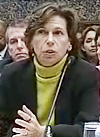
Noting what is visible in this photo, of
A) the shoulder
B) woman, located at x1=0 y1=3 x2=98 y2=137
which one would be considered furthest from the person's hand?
the shoulder

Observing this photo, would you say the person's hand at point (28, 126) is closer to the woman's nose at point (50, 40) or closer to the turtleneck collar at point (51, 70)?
the turtleneck collar at point (51, 70)

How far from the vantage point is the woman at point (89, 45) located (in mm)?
2439

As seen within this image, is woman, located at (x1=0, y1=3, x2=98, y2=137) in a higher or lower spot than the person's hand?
higher

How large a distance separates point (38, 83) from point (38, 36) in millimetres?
307

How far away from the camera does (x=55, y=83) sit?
247cm

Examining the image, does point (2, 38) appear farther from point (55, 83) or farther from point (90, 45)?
point (90, 45)

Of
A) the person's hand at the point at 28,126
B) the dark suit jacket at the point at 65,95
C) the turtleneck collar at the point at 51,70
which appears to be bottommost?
the person's hand at the point at 28,126

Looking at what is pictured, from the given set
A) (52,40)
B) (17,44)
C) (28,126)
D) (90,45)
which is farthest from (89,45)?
(28,126)

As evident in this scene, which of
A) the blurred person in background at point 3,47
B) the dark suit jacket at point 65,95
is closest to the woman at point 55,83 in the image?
the dark suit jacket at point 65,95

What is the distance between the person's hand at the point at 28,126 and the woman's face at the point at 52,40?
35 cm

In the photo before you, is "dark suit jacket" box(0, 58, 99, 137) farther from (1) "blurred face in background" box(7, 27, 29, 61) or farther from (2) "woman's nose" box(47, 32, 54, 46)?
(2) "woman's nose" box(47, 32, 54, 46)

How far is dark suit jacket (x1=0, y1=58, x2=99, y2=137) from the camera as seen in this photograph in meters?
2.44

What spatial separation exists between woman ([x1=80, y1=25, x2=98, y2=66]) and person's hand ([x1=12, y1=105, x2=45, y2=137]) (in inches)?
20.3

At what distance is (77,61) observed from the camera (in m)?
2.46
